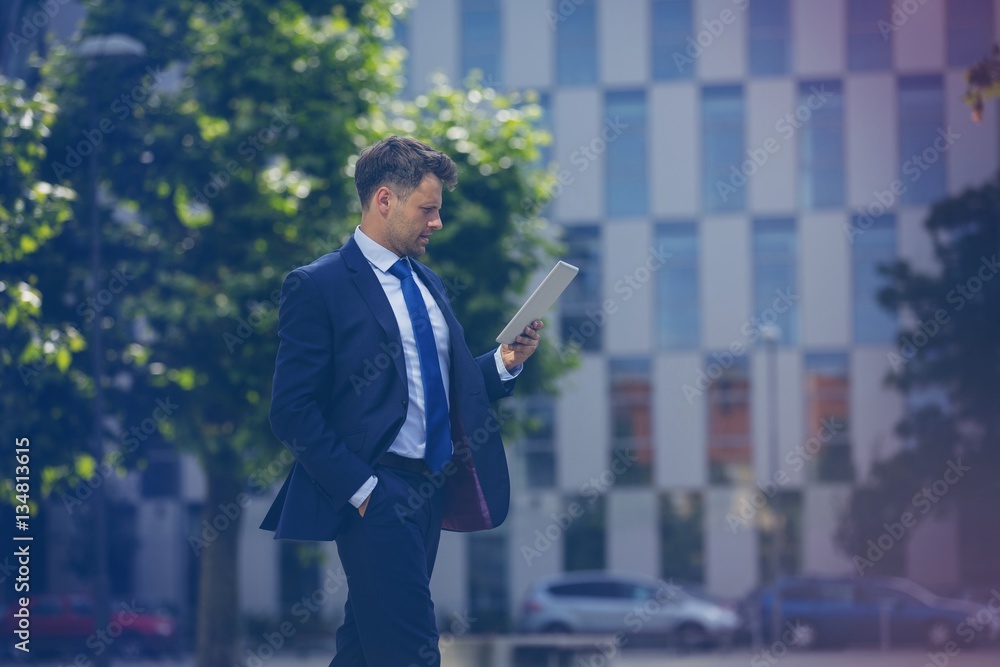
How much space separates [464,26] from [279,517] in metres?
34.7

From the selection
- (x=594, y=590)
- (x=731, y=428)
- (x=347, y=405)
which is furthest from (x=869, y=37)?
(x=347, y=405)

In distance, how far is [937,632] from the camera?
27656 mm

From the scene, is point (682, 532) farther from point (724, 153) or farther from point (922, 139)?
point (922, 139)

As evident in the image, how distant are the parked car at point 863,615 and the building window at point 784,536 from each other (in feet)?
19.8

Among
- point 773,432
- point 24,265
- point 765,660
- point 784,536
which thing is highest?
point 24,265

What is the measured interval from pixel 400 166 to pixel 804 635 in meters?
26.1

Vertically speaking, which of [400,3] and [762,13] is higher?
[762,13]

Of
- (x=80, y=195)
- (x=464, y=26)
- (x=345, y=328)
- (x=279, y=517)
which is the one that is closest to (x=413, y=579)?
(x=279, y=517)

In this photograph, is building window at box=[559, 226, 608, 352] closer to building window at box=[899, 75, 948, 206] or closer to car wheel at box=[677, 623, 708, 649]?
building window at box=[899, 75, 948, 206]

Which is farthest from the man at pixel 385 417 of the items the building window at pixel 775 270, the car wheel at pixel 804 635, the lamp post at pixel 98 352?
the building window at pixel 775 270

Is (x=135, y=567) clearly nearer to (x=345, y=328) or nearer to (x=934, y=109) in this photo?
(x=934, y=109)

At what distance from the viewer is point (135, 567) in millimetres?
36906

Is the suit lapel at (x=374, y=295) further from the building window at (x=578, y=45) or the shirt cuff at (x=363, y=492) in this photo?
the building window at (x=578, y=45)

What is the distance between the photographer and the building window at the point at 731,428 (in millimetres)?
35156
